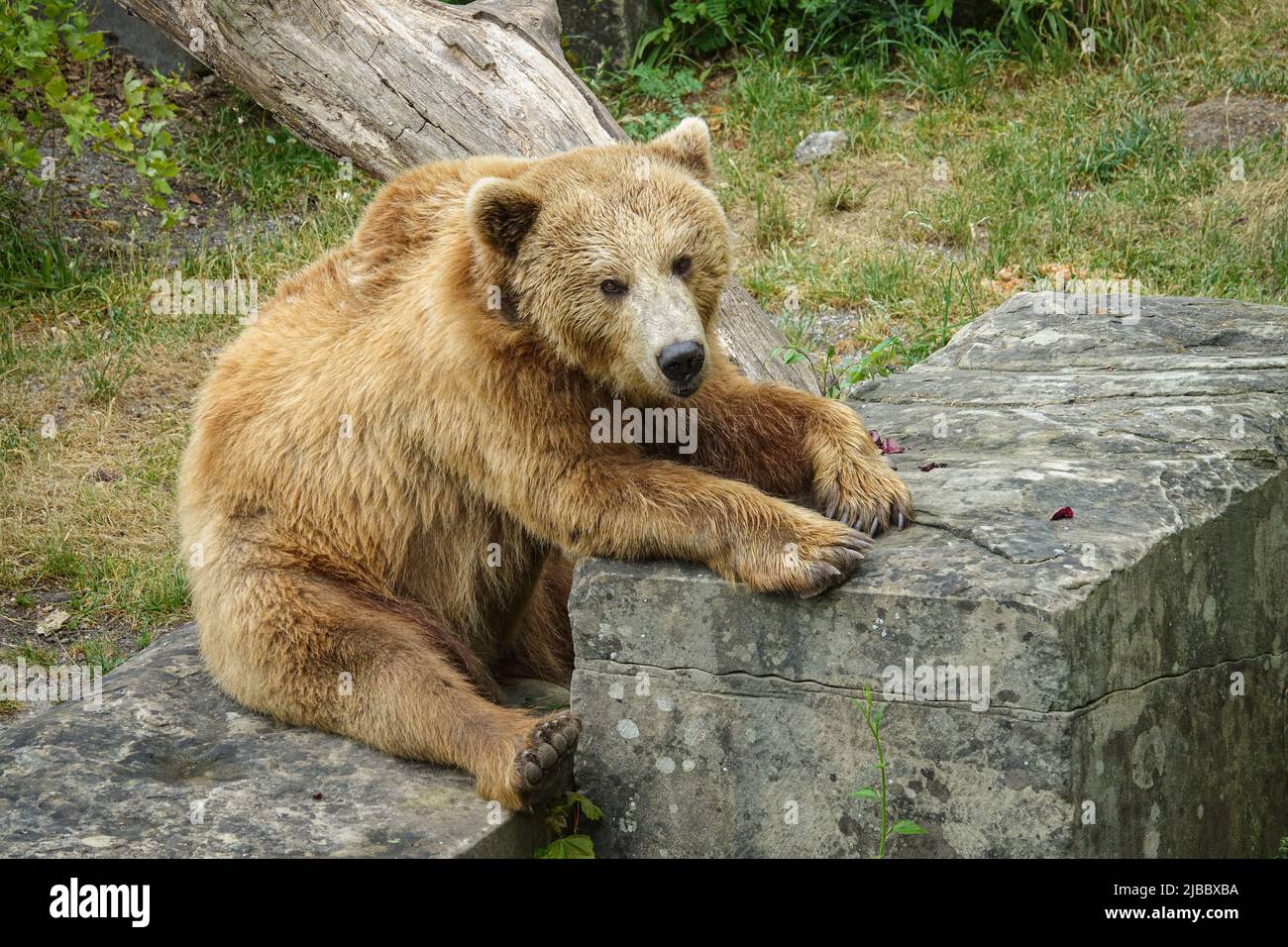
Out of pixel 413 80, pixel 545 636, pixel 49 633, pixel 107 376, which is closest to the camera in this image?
pixel 545 636

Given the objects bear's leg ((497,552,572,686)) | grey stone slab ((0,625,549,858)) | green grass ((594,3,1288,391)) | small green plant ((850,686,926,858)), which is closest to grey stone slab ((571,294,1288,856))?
small green plant ((850,686,926,858))

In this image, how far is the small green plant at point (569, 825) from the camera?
13.5ft

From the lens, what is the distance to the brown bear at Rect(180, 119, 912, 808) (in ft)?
13.4

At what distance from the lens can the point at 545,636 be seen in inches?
210

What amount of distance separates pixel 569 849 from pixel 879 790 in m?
0.97

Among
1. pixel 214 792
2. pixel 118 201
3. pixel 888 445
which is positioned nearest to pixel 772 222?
pixel 118 201

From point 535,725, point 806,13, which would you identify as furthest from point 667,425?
point 806,13

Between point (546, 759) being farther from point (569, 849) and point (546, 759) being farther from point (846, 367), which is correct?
point (846, 367)

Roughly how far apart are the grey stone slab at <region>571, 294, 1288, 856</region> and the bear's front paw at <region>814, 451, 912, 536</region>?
0.09 meters

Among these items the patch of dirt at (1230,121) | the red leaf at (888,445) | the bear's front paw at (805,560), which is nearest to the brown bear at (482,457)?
the bear's front paw at (805,560)

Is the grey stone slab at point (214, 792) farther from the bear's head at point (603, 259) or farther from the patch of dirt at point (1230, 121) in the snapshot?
A: the patch of dirt at point (1230, 121)

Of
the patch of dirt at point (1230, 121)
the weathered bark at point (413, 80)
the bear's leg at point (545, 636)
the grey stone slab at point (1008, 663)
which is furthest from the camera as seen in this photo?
the patch of dirt at point (1230, 121)

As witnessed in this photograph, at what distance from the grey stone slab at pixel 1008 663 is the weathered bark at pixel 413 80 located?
105 inches

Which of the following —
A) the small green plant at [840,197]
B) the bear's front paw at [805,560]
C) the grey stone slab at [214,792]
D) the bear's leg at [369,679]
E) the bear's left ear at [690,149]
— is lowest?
the grey stone slab at [214,792]
